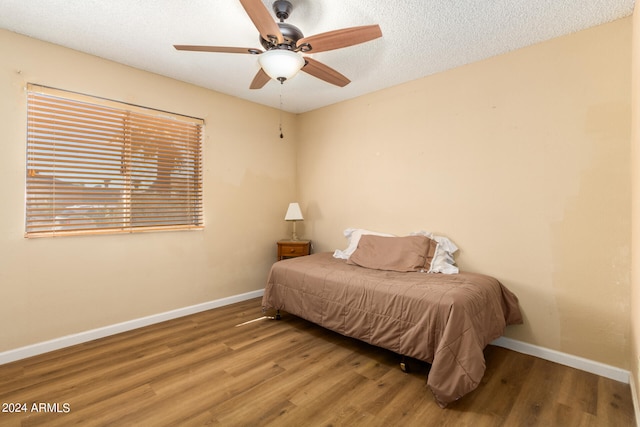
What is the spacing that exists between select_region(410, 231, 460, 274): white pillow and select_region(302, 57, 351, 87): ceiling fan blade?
66.8 inches

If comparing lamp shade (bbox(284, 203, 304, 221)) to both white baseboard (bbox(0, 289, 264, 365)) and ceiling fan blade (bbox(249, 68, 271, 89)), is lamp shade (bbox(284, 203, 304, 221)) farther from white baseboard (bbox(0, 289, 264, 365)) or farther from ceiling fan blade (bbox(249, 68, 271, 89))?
ceiling fan blade (bbox(249, 68, 271, 89))

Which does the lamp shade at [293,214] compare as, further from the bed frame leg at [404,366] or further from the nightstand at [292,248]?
the bed frame leg at [404,366]

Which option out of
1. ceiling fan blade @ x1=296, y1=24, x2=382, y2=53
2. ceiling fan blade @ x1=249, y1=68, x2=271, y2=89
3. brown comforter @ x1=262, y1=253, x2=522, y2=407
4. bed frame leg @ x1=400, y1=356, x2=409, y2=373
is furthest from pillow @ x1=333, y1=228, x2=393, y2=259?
ceiling fan blade @ x1=296, y1=24, x2=382, y2=53

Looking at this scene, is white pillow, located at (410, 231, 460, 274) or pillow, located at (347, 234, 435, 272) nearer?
white pillow, located at (410, 231, 460, 274)

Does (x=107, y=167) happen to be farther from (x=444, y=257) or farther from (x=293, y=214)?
(x=444, y=257)

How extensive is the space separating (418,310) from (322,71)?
188cm

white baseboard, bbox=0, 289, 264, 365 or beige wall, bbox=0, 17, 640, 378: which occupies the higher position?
beige wall, bbox=0, 17, 640, 378

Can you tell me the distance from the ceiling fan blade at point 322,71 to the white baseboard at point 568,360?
258 centimetres

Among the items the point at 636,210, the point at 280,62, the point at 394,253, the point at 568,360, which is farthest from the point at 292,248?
the point at 636,210

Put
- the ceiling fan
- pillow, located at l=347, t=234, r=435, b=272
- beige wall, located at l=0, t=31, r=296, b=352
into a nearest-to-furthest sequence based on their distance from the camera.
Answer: the ceiling fan
beige wall, located at l=0, t=31, r=296, b=352
pillow, located at l=347, t=234, r=435, b=272

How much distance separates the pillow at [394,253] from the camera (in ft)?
9.11

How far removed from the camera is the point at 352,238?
352cm

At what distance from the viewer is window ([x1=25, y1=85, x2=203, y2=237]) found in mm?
2412

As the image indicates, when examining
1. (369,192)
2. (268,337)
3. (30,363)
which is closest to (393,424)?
(268,337)
